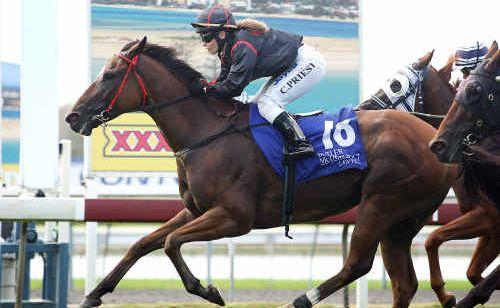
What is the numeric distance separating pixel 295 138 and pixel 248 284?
590 cm

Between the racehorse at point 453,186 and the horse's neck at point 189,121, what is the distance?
3.43ft

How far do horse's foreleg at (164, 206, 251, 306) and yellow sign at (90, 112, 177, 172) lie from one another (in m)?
2.14

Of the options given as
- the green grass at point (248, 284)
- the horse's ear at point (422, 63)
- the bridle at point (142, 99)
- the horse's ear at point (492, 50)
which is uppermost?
the horse's ear at point (492, 50)

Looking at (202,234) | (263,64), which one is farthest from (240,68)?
(202,234)

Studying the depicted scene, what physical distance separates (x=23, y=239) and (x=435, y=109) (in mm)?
2614

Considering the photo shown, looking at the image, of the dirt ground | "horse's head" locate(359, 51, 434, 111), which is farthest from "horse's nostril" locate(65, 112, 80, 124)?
the dirt ground

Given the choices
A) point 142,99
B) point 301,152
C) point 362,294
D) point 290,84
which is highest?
point 290,84

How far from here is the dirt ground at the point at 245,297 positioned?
8.66 m

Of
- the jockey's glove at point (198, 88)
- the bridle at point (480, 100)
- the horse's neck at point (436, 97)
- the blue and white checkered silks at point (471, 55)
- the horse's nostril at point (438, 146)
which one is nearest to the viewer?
the horse's nostril at point (438, 146)

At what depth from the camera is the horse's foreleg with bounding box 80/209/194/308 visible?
5.84 m

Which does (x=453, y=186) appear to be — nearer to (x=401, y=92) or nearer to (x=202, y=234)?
(x=401, y=92)

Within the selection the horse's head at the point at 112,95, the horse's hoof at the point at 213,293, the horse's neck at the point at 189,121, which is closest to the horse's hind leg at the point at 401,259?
the horse's hoof at the point at 213,293

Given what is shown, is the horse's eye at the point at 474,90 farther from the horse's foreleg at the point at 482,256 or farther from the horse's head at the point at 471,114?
the horse's foreleg at the point at 482,256

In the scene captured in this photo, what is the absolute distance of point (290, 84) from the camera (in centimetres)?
610
